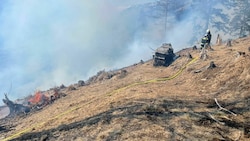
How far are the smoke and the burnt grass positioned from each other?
Result: 3231cm

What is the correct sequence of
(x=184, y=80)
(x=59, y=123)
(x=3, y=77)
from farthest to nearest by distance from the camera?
(x=3, y=77) → (x=184, y=80) → (x=59, y=123)

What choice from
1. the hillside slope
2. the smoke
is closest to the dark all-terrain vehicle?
the hillside slope

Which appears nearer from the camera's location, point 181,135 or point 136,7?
point 181,135

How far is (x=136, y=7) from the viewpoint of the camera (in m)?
57.7

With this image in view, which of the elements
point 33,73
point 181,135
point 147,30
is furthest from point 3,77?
point 181,135

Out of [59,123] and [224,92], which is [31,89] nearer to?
[59,123]

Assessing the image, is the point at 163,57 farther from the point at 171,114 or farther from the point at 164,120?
the point at 164,120

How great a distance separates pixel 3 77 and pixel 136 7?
28418 mm

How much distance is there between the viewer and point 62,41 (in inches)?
2259

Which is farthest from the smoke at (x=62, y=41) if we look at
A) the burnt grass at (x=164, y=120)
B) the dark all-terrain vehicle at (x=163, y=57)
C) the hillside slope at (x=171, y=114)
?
the burnt grass at (x=164, y=120)

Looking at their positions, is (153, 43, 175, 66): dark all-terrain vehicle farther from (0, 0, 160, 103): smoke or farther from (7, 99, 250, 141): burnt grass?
(0, 0, 160, 103): smoke

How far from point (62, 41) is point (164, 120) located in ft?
162

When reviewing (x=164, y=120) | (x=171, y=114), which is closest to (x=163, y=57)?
(x=171, y=114)

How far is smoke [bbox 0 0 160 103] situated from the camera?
155 feet
